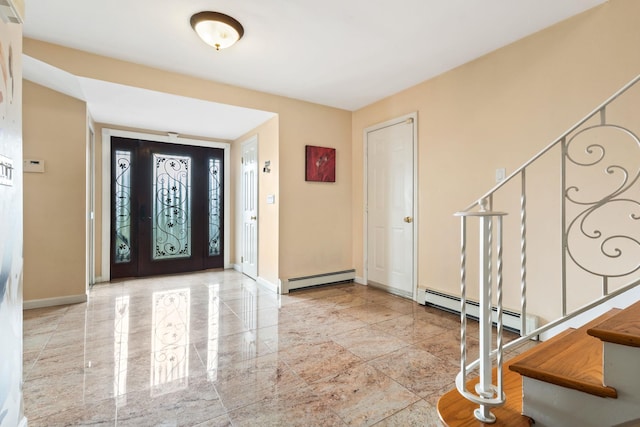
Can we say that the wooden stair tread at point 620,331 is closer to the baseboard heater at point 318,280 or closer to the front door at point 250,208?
the baseboard heater at point 318,280

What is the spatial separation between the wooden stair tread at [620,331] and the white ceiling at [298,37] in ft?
7.15

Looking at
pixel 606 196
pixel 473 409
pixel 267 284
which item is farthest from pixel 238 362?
pixel 606 196

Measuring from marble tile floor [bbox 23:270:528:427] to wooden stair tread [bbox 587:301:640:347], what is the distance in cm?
93

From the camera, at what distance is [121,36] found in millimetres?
2604

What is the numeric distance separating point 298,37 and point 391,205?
2232mm

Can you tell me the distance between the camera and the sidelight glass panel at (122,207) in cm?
462

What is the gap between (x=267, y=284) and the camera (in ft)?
13.7

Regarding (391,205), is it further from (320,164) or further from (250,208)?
(250,208)

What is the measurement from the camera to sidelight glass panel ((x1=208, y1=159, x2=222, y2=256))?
5.36m

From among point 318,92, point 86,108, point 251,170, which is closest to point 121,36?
point 86,108

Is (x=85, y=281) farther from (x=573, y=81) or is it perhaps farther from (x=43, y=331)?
(x=573, y=81)

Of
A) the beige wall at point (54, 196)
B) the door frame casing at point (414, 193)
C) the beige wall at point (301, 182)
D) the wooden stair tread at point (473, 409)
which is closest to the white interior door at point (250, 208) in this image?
the beige wall at point (301, 182)

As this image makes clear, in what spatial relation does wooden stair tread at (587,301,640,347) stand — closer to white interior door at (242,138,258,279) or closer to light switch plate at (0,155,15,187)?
light switch plate at (0,155,15,187)

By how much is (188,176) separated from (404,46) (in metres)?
3.95
